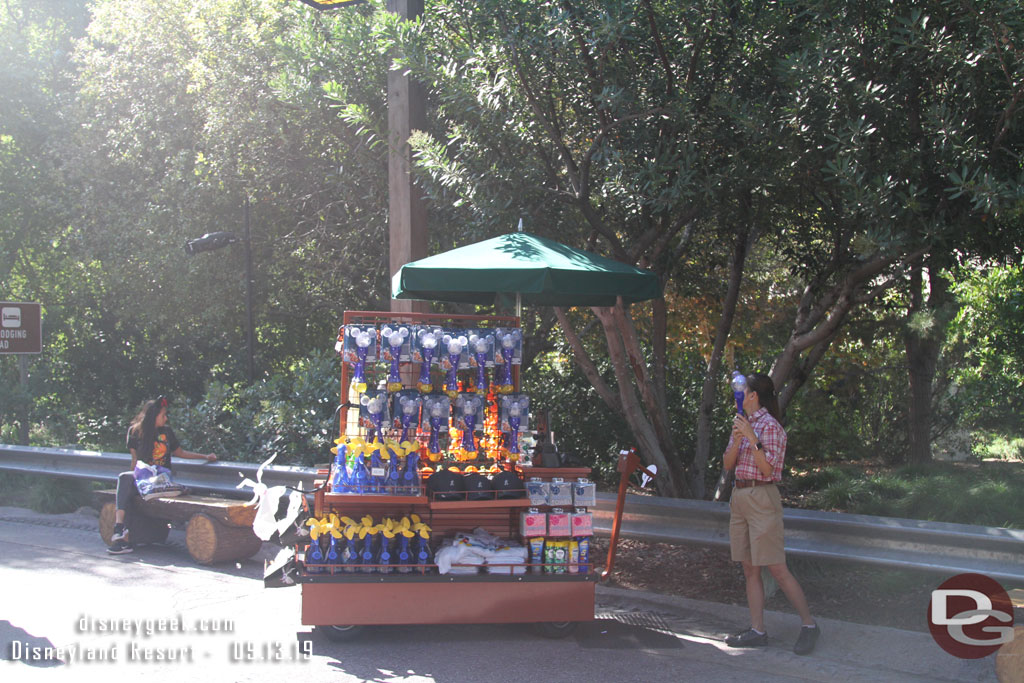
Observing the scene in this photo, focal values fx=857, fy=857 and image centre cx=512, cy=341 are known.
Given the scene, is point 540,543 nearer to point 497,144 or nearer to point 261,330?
point 497,144

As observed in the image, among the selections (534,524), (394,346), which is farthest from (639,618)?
(394,346)

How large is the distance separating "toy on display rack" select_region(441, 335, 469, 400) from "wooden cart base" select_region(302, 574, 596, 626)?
1242mm

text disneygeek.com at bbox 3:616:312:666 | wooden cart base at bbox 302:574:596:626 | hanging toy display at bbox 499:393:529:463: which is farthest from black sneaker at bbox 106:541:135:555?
hanging toy display at bbox 499:393:529:463

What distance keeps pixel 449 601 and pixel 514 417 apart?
1.30 metres

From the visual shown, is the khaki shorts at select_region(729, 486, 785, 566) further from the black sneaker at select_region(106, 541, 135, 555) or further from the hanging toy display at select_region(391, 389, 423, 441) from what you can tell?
the black sneaker at select_region(106, 541, 135, 555)

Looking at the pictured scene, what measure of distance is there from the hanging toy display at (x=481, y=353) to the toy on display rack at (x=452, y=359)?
0.21 ft

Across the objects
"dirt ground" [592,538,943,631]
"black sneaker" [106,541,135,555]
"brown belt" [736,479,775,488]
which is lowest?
"dirt ground" [592,538,943,631]

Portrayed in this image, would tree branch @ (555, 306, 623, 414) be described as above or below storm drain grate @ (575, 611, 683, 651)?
above

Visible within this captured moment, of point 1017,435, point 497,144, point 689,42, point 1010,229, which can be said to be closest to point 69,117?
point 497,144

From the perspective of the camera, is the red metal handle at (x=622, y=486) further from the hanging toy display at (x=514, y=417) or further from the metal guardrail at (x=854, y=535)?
the hanging toy display at (x=514, y=417)

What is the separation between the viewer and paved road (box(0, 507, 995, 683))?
490cm

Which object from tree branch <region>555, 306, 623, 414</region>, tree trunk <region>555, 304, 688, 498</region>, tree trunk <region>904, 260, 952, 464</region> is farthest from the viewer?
tree trunk <region>904, 260, 952, 464</region>

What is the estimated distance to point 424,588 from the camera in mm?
5391

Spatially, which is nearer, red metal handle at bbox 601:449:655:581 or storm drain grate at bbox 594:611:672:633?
storm drain grate at bbox 594:611:672:633
